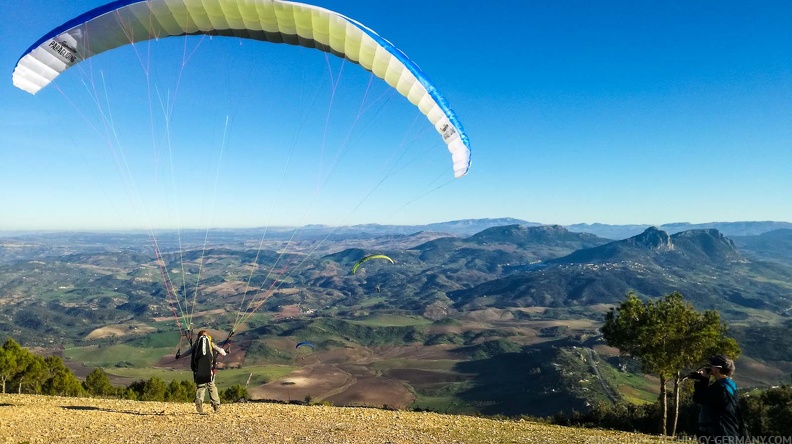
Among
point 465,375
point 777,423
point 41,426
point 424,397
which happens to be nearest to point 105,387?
→ point 41,426

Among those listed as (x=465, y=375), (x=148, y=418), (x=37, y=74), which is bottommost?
(x=465, y=375)

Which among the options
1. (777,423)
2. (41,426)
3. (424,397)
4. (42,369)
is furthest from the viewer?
(424,397)

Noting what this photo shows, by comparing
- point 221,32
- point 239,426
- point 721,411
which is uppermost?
point 221,32

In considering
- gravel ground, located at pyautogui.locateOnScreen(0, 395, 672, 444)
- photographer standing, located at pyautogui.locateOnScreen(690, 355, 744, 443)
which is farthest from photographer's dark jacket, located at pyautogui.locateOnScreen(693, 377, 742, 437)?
gravel ground, located at pyautogui.locateOnScreen(0, 395, 672, 444)

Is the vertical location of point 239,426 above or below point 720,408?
below

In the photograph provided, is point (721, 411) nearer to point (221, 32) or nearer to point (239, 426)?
point (239, 426)

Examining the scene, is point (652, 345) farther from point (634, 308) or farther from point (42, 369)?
point (42, 369)

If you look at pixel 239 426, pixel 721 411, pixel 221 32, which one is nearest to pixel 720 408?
pixel 721 411
